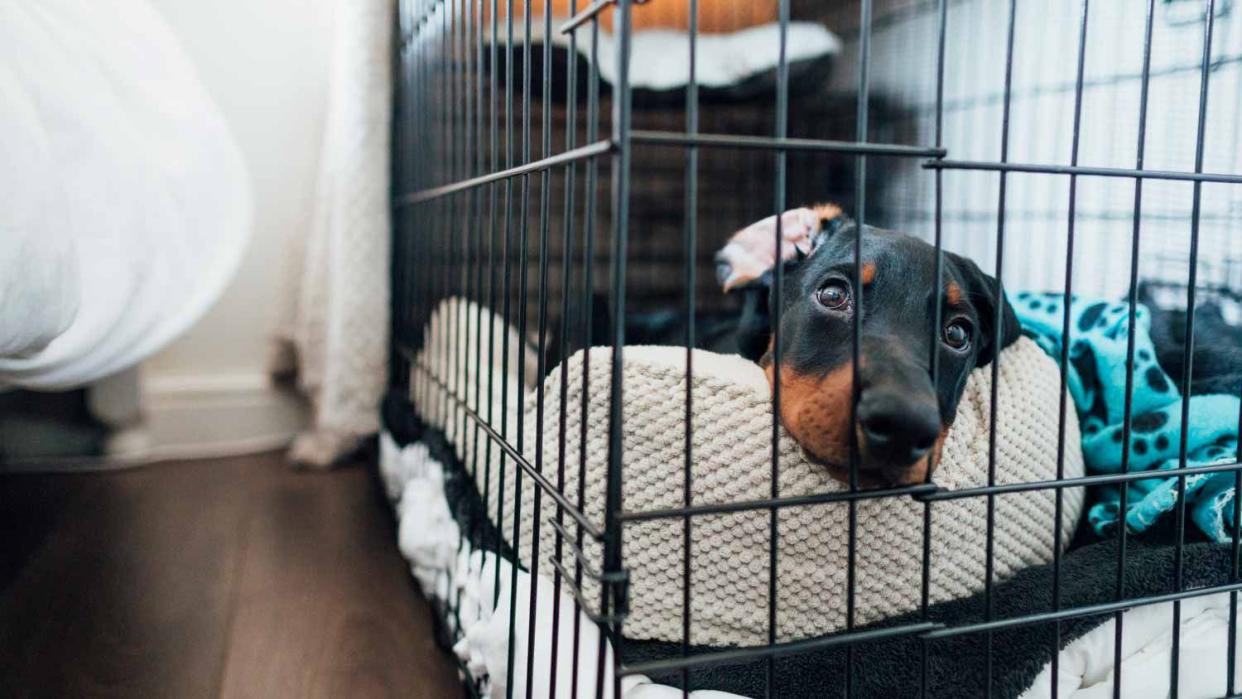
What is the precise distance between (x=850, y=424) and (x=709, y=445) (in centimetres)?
16

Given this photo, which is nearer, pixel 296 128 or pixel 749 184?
pixel 296 128

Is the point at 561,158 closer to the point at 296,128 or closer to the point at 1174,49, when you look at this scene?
the point at 1174,49

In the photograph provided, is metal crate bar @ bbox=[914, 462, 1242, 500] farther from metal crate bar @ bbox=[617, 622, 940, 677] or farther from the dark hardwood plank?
the dark hardwood plank

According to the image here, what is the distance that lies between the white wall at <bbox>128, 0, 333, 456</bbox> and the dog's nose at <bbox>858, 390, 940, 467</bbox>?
1.73 metres

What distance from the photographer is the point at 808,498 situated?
67cm

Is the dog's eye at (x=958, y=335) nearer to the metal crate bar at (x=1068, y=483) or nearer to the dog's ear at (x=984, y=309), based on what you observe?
the dog's ear at (x=984, y=309)

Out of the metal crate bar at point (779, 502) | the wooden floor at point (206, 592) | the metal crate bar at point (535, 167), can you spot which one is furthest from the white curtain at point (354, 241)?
the metal crate bar at point (779, 502)

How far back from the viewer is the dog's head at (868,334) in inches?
27.7

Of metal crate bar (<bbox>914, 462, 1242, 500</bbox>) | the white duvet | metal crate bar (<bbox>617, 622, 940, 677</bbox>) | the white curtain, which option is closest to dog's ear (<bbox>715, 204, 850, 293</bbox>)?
metal crate bar (<bbox>914, 462, 1242, 500</bbox>)

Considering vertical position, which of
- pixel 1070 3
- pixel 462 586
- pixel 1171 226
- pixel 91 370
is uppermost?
pixel 1070 3

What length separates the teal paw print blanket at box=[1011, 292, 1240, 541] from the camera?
0.96m

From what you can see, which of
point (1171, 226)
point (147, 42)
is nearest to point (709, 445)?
point (147, 42)

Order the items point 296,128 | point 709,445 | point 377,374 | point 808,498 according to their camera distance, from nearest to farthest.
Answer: point 808,498, point 709,445, point 377,374, point 296,128

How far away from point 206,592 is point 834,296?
94 cm
